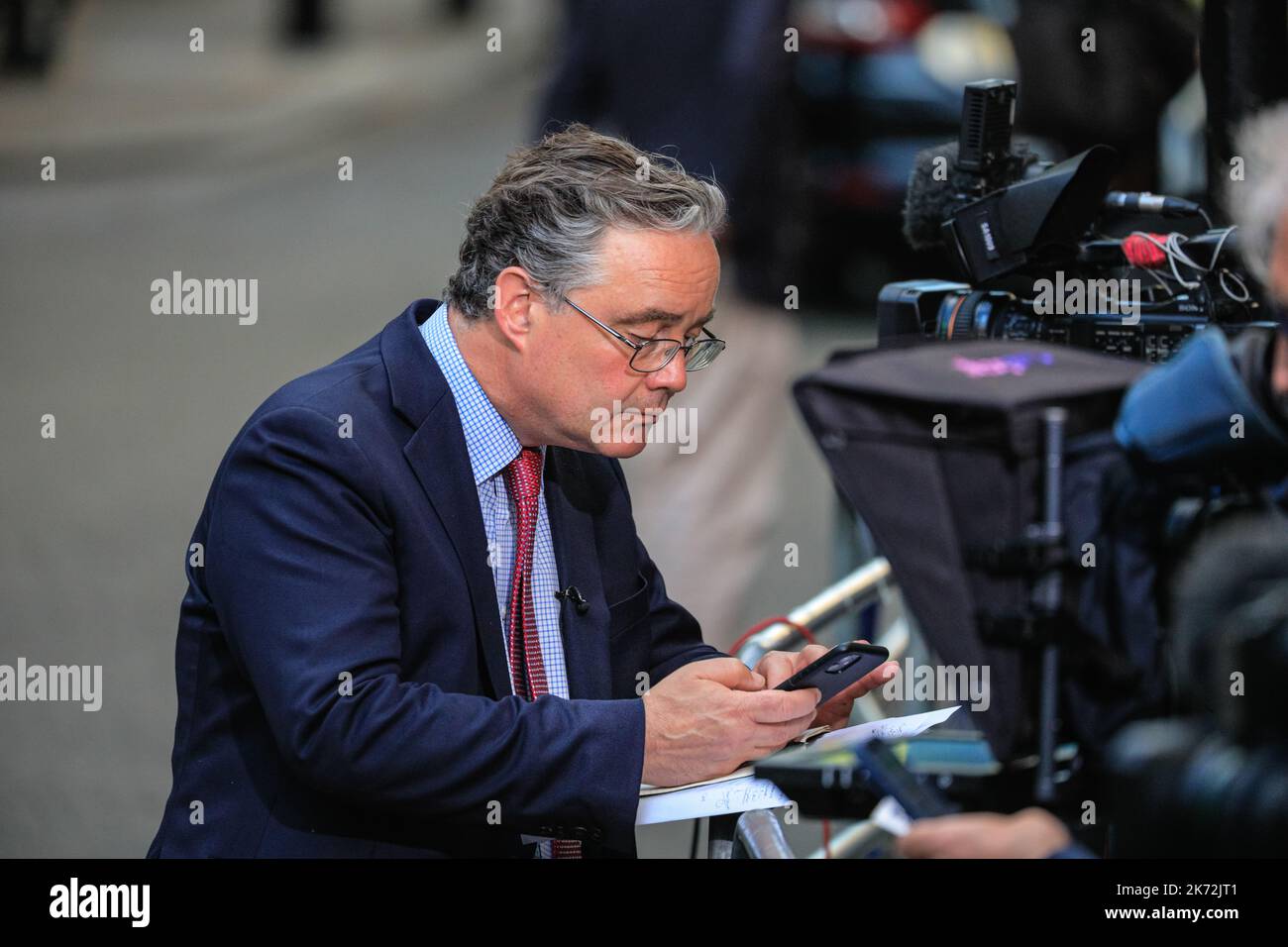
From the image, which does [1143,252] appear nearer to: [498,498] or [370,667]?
[498,498]

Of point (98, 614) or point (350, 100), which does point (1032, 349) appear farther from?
point (350, 100)

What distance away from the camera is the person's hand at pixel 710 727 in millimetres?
2314

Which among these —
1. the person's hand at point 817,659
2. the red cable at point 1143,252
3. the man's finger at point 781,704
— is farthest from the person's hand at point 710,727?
the red cable at point 1143,252

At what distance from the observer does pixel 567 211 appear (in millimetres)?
2543

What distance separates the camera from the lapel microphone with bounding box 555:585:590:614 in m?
2.63

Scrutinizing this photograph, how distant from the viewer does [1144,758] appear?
1.91 meters

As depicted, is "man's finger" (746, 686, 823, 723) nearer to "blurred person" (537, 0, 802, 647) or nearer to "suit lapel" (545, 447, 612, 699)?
"suit lapel" (545, 447, 612, 699)

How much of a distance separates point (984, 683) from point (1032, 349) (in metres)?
0.37

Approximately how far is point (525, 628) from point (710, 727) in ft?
1.29

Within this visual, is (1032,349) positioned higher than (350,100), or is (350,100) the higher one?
(350,100)

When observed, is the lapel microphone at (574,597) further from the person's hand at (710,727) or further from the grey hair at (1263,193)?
the grey hair at (1263,193)

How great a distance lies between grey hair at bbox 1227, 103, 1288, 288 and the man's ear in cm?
98

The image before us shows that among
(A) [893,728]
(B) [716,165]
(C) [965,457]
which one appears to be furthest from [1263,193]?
(B) [716,165]
